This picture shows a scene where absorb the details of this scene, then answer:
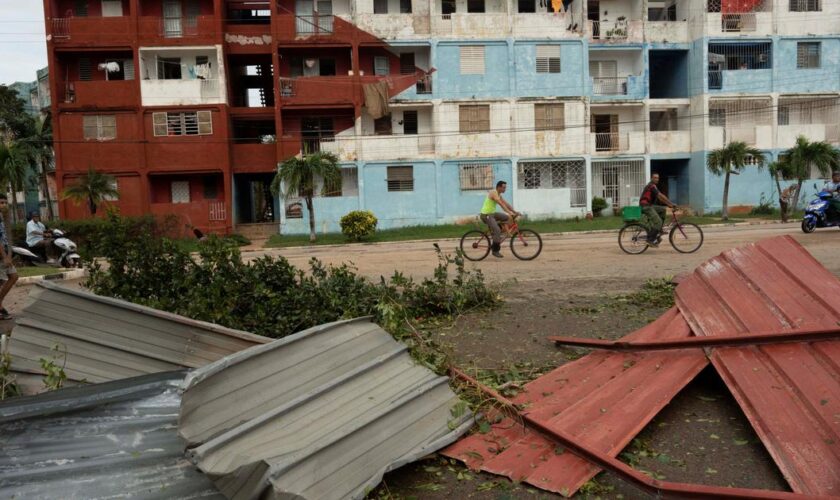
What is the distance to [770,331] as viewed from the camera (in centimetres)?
399

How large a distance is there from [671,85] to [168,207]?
28059 millimetres

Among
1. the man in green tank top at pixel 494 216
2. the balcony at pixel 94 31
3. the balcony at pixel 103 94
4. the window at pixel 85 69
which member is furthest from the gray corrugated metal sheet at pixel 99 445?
the window at pixel 85 69

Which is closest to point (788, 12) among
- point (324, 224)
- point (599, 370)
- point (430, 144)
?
point (430, 144)

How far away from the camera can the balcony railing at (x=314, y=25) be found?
29.9 meters

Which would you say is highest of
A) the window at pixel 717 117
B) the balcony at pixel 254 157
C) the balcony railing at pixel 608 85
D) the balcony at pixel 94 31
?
the balcony at pixel 94 31

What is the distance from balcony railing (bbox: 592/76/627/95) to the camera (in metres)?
32.0

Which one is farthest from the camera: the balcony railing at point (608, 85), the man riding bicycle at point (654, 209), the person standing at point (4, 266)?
the balcony railing at point (608, 85)

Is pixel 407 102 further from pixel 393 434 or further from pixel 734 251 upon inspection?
pixel 393 434

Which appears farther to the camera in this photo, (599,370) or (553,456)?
(599,370)

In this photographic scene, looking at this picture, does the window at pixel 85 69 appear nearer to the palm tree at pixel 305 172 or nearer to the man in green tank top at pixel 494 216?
the palm tree at pixel 305 172

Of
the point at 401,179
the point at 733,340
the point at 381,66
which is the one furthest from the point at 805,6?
the point at 733,340

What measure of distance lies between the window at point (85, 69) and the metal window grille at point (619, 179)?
26.0m

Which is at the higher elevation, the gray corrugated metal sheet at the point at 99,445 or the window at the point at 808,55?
the window at the point at 808,55

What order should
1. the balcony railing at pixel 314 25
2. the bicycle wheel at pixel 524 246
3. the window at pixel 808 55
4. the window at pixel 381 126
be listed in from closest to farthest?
the bicycle wheel at pixel 524 246, the balcony railing at pixel 314 25, the window at pixel 381 126, the window at pixel 808 55
